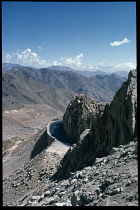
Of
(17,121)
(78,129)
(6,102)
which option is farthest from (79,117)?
(6,102)

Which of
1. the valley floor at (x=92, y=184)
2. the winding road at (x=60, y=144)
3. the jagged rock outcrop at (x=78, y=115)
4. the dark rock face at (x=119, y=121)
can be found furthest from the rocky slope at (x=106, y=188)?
the jagged rock outcrop at (x=78, y=115)

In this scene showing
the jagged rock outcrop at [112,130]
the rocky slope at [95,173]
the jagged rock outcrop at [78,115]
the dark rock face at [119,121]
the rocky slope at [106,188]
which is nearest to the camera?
the rocky slope at [106,188]

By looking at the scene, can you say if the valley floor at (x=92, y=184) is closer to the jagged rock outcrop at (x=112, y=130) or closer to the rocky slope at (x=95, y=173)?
the rocky slope at (x=95, y=173)

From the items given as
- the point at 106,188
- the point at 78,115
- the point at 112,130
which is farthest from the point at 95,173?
the point at 78,115

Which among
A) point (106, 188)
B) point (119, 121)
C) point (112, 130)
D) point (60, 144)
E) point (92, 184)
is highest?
point (119, 121)

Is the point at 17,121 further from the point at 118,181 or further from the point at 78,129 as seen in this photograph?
the point at 118,181

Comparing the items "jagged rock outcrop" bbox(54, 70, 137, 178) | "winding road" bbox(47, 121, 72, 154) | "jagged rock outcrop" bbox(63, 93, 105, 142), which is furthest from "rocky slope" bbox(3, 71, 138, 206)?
"jagged rock outcrop" bbox(63, 93, 105, 142)

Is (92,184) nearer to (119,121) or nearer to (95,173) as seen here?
(95,173)
